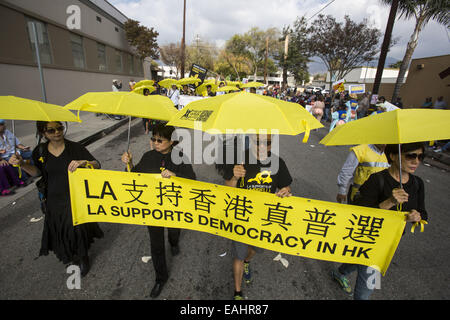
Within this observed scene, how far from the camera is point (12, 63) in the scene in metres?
8.88

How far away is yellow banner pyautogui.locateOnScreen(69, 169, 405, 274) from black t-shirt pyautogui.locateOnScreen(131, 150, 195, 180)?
0.44 ft

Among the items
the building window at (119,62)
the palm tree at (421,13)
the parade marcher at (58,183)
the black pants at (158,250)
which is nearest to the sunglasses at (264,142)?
the black pants at (158,250)

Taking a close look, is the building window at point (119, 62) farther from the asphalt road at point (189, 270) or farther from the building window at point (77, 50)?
the asphalt road at point (189, 270)

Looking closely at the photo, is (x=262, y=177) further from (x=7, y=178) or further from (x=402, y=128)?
(x=7, y=178)

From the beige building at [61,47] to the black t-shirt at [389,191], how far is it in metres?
7.66

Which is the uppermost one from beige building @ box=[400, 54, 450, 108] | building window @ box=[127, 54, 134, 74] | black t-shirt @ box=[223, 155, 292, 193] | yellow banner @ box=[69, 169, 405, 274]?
building window @ box=[127, 54, 134, 74]

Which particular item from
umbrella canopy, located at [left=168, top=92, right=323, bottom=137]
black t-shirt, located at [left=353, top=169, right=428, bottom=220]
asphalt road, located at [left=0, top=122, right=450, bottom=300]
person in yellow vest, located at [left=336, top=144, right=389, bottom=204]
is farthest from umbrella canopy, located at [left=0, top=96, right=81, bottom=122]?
person in yellow vest, located at [left=336, top=144, right=389, bottom=204]

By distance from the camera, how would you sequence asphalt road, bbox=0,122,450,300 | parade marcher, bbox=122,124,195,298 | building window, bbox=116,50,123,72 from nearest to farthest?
parade marcher, bbox=122,124,195,298 → asphalt road, bbox=0,122,450,300 → building window, bbox=116,50,123,72

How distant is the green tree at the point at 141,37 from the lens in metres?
19.7

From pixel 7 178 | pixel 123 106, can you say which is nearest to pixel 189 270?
pixel 123 106

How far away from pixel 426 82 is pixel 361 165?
18122 millimetres

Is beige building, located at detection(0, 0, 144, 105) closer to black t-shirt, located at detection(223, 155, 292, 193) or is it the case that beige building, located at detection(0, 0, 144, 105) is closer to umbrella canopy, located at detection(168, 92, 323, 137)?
umbrella canopy, located at detection(168, 92, 323, 137)

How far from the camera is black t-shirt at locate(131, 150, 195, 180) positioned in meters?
2.25

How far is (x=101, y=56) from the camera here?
16453mm
